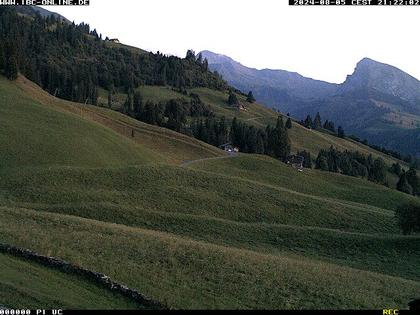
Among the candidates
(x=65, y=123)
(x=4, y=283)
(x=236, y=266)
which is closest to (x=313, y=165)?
(x=65, y=123)

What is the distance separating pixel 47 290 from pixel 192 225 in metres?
25.8

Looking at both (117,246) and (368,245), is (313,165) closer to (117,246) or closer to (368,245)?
(368,245)

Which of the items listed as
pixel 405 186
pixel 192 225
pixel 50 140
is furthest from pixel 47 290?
pixel 405 186

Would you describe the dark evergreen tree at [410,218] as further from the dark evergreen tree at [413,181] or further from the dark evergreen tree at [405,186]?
the dark evergreen tree at [413,181]

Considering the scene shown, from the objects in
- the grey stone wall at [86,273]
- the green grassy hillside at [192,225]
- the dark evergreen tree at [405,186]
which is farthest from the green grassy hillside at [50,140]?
the dark evergreen tree at [405,186]

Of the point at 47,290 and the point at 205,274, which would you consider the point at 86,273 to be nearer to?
the point at 47,290

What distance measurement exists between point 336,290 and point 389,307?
9.27 feet

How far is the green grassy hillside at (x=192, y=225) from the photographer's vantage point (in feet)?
76.9

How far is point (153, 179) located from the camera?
64500 millimetres

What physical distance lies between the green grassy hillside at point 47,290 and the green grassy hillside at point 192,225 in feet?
5.57

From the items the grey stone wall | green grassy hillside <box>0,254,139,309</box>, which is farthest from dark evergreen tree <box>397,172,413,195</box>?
green grassy hillside <box>0,254,139,309</box>

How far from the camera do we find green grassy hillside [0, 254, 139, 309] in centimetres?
1733

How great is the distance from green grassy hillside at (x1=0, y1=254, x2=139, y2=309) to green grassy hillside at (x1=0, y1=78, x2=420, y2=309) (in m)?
1.70

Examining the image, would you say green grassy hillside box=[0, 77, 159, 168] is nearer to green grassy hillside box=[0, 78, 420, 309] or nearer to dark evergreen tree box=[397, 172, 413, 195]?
green grassy hillside box=[0, 78, 420, 309]
